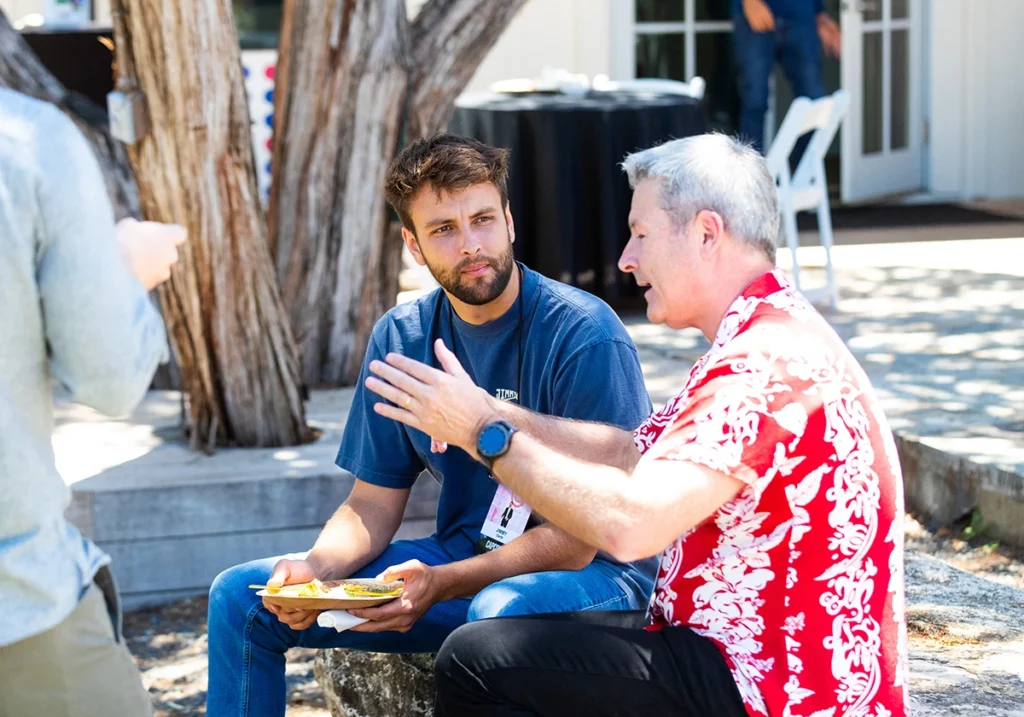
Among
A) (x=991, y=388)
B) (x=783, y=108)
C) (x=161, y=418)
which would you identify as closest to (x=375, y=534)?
(x=161, y=418)

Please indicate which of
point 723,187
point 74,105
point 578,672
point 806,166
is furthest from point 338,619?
point 806,166

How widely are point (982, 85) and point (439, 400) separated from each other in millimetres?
9572

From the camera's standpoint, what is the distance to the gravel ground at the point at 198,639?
12.7 ft

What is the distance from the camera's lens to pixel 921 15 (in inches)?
430

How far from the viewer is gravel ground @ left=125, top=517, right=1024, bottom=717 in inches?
153

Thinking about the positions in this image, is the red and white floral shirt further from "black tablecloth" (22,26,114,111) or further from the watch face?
"black tablecloth" (22,26,114,111)

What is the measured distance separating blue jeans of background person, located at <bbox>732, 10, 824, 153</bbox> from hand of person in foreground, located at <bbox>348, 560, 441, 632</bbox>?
7.14 metres

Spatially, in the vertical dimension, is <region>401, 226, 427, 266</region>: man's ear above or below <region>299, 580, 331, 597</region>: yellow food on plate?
above

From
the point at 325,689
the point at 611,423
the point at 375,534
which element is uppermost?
the point at 611,423

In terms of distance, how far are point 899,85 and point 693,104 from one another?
4569 mm

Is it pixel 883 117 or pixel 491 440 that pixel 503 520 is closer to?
pixel 491 440

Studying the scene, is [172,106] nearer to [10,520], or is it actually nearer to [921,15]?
[10,520]

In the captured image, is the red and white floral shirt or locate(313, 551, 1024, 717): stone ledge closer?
the red and white floral shirt

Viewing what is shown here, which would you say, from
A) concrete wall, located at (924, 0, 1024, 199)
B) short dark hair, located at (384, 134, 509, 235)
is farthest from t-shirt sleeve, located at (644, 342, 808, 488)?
concrete wall, located at (924, 0, 1024, 199)
